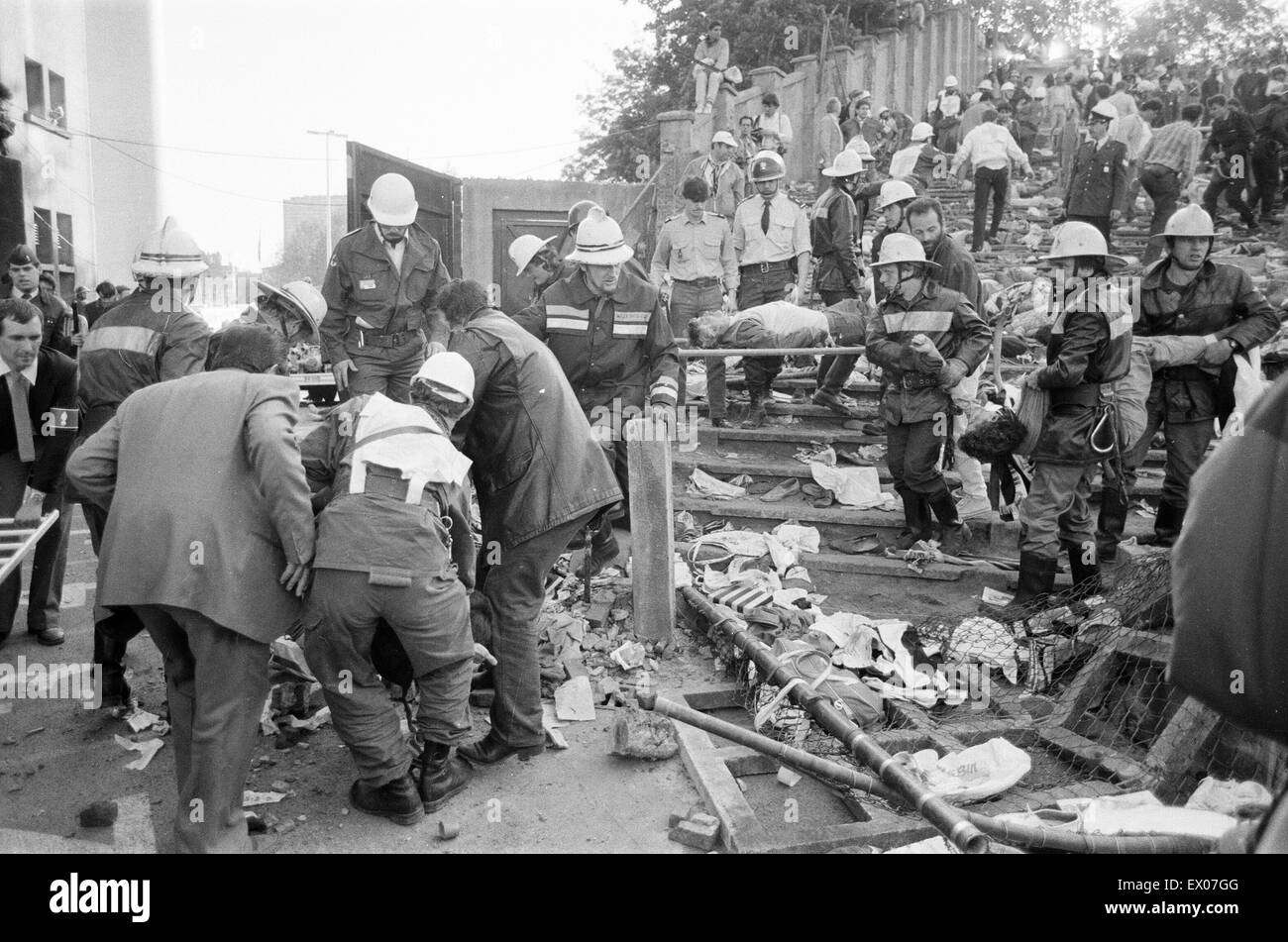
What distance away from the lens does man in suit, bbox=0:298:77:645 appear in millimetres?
5281

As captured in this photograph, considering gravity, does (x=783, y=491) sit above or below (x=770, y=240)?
below

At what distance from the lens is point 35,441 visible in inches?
217

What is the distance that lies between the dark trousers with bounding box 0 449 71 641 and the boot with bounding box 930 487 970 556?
16.8 ft

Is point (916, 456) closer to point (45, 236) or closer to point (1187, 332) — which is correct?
point (1187, 332)

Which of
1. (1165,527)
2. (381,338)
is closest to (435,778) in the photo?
(381,338)

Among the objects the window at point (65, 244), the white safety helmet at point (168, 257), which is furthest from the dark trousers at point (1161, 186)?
the window at point (65, 244)

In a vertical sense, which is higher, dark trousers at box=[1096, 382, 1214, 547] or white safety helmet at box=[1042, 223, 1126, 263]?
white safety helmet at box=[1042, 223, 1126, 263]

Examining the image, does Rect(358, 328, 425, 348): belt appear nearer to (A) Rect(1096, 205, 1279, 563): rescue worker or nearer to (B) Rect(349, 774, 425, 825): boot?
(B) Rect(349, 774, 425, 825): boot

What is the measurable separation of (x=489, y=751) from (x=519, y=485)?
3.66 ft

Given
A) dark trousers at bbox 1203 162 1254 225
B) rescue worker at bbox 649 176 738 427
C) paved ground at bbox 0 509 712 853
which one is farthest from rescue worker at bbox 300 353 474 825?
dark trousers at bbox 1203 162 1254 225

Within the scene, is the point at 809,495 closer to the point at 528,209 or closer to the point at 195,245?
Result: the point at 195,245

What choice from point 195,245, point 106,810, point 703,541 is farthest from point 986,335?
point 106,810

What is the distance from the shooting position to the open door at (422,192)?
8836mm
